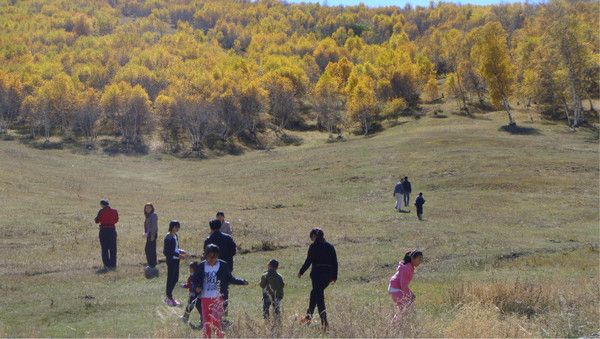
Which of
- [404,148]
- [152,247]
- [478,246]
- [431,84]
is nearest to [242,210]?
[478,246]

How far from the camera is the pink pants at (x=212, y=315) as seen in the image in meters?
11.7

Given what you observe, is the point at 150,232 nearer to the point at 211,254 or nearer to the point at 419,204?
the point at 211,254

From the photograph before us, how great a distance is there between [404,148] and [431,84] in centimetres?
5684

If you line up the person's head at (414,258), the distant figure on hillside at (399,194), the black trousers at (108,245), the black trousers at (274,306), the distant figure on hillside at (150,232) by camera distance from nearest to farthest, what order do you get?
the black trousers at (274,306)
the person's head at (414,258)
the distant figure on hillside at (150,232)
the black trousers at (108,245)
the distant figure on hillside at (399,194)

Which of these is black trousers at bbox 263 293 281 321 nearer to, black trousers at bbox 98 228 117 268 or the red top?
the red top

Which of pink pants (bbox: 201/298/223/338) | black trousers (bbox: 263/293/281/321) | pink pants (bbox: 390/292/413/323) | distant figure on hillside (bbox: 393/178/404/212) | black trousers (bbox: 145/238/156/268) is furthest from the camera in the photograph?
distant figure on hillside (bbox: 393/178/404/212)

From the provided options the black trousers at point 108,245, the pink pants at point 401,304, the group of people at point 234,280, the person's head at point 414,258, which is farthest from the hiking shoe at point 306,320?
the black trousers at point 108,245

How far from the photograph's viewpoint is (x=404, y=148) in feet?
236

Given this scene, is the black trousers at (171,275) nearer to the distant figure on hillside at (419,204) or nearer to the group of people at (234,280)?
the group of people at (234,280)

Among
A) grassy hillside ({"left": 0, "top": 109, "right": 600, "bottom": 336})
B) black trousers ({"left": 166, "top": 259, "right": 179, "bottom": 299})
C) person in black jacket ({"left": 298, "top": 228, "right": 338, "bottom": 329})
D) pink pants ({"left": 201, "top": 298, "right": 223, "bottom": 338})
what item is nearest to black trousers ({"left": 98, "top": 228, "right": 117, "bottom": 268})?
grassy hillside ({"left": 0, "top": 109, "right": 600, "bottom": 336})

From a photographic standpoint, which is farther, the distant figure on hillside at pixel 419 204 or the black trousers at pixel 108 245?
the distant figure on hillside at pixel 419 204

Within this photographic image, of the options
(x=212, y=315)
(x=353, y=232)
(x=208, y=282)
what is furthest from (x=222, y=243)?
(x=353, y=232)

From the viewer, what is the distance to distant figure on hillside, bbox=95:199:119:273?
22.2 m

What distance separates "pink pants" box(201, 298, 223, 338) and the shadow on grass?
240 ft
